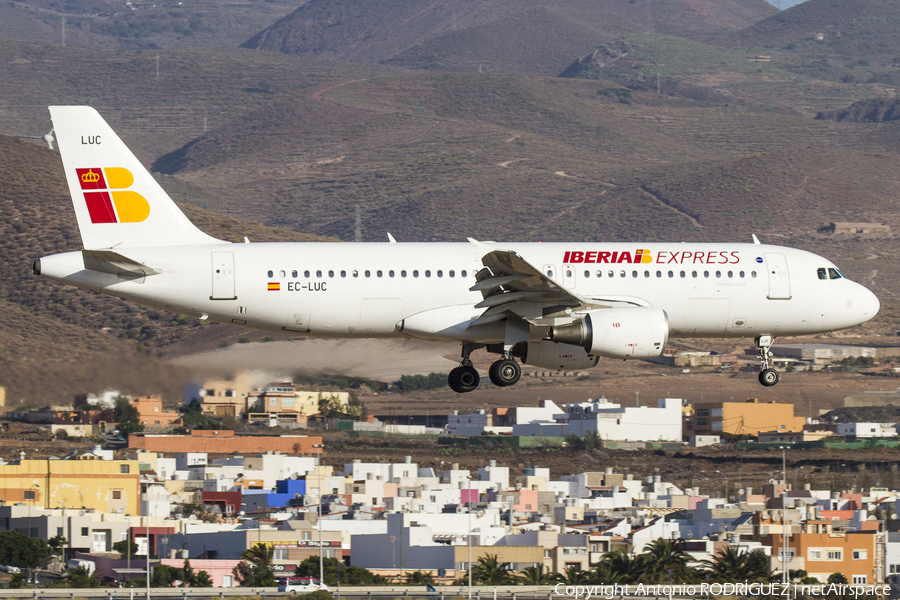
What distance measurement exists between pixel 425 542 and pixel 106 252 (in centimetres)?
2790

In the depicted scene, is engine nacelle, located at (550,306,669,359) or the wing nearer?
the wing

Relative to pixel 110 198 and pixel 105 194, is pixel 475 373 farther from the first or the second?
pixel 105 194

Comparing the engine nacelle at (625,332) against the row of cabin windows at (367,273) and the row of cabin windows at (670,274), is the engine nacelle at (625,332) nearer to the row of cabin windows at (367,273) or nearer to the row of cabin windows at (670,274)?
the row of cabin windows at (670,274)

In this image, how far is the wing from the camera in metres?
35.9

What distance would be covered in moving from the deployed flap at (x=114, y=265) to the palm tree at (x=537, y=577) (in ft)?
78.6

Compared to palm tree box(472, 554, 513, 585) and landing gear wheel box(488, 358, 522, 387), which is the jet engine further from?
palm tree box(472, 554, 513, 585)

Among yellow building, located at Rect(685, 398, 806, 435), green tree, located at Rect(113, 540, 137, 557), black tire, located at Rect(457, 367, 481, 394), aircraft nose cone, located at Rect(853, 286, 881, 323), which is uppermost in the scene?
aircraft nose cone, located at Rect(853, 286, 881, 323)

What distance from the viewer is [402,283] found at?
37.5 m

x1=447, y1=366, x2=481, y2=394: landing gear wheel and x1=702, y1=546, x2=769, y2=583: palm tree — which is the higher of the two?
x1=447, y1=366, x2=481, y2=394: landing gear wheel

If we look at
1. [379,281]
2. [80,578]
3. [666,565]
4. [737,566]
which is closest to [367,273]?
[379,281]

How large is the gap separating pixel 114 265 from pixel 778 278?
735 inches

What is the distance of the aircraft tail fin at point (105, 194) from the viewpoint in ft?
123

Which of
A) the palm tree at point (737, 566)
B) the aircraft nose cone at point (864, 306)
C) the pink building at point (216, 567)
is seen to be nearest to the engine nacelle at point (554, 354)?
the aircraft nose cone at point (864, 306)

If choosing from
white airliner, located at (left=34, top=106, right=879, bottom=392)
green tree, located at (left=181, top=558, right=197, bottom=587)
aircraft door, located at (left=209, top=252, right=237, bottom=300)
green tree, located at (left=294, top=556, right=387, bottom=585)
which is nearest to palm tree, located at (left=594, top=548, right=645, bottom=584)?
green tree, located at (left=294, top=556, right=387, bottom=585)
